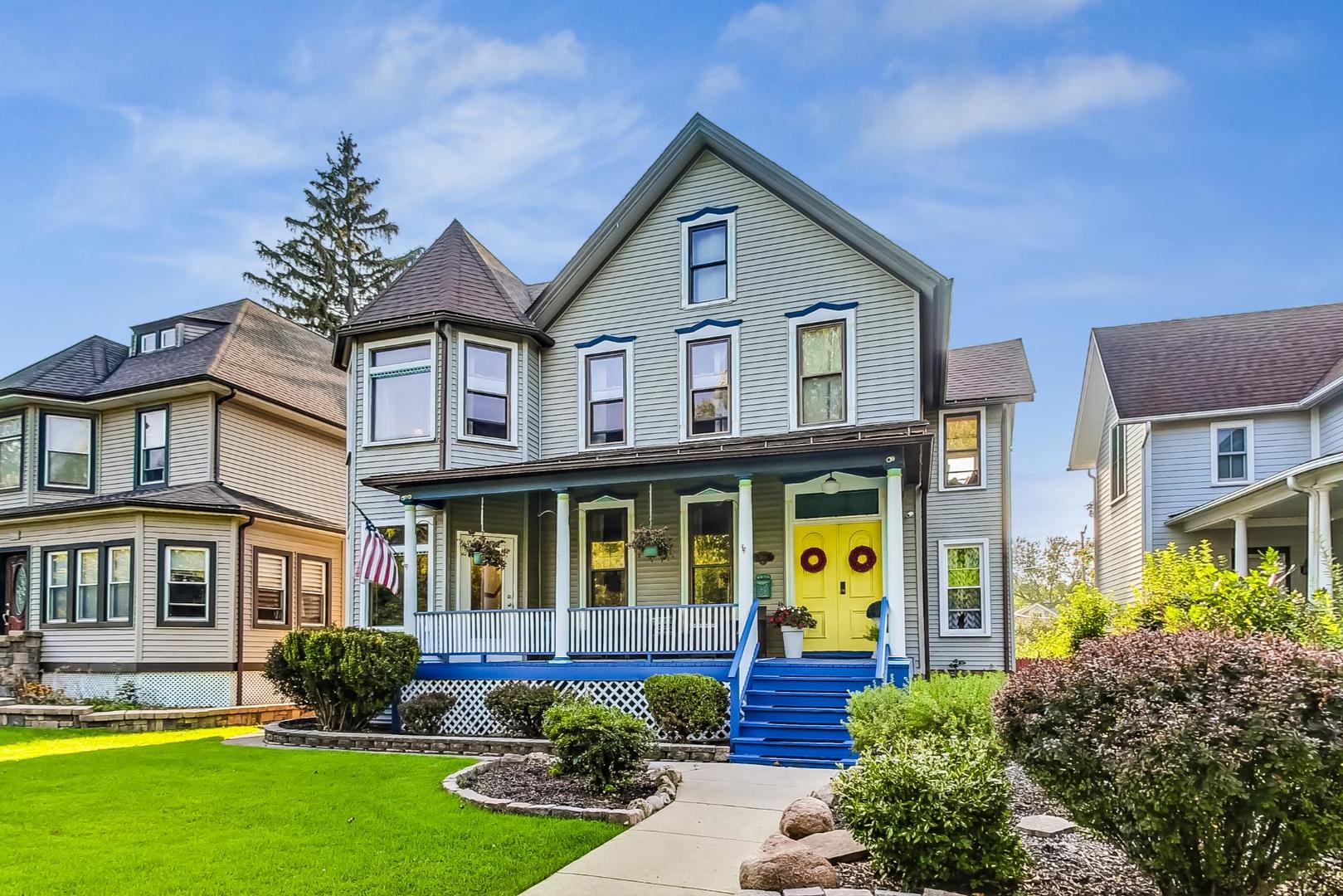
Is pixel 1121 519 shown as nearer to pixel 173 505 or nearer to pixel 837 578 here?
pixel 837 578

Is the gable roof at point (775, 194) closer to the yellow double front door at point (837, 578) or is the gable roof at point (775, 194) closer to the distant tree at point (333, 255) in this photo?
the yellow double front door at point (837, 578)

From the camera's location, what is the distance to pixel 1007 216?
1830 centimetres

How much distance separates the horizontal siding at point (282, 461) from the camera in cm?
1842

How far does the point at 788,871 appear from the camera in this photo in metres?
5.02

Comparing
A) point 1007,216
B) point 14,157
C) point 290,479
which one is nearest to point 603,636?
point 290,479

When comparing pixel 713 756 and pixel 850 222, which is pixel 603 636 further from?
pixel 850 222

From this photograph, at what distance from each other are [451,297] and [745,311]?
4964 mm

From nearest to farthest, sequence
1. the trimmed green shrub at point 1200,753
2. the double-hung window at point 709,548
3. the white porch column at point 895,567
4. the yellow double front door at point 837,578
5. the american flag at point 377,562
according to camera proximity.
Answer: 1. the trimmed green shrub at point 1200,753
2. the white porch column at point 895,567
3. the american flag at point 377,562
4. the yellow double front door at point 837,578
5. the double-hung window at point 709,548

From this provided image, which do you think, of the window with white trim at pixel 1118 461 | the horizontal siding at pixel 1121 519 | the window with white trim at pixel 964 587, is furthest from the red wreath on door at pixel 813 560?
the window with white trim at pixel 1118 461

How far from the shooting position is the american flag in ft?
40.7

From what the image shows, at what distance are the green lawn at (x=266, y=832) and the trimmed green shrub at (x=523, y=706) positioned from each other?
5.31 feet

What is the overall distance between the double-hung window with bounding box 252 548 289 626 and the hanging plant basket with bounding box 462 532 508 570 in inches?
270

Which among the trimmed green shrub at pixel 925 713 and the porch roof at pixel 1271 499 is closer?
the trimmed green shrub at pixel 925 713

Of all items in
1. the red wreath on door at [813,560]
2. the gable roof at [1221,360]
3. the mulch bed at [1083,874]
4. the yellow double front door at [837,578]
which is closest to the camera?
the mulch bed at [1083,874]
